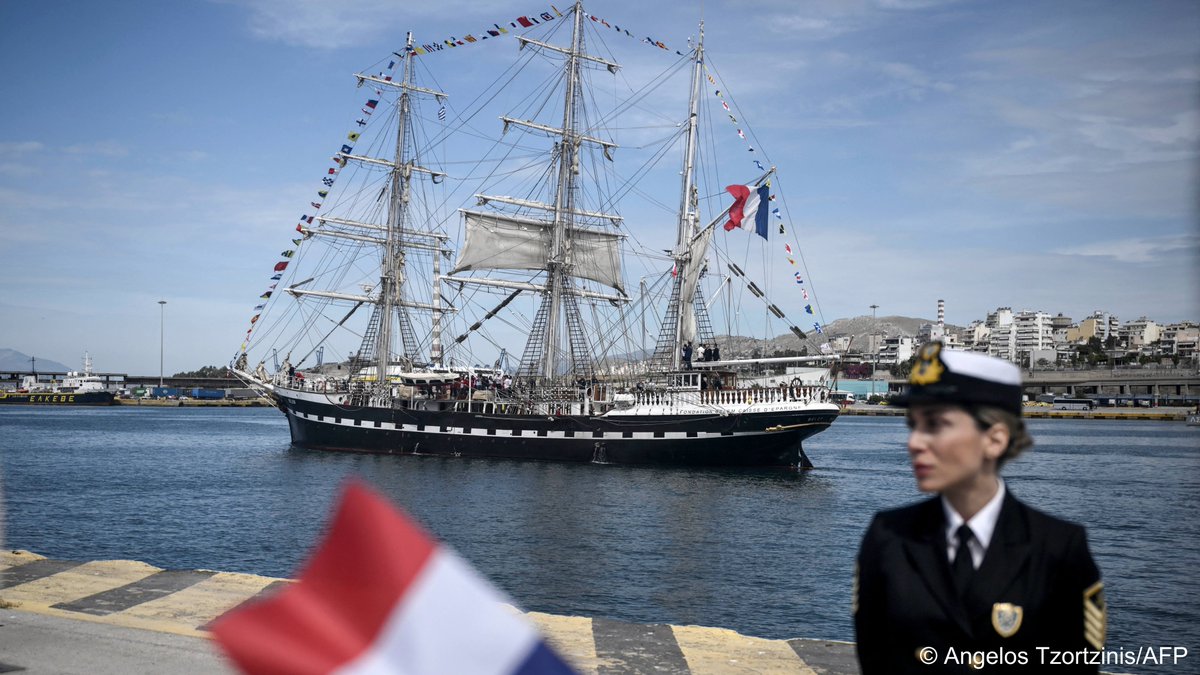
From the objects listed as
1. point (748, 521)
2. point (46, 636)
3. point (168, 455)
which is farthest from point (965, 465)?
point (168, 455)

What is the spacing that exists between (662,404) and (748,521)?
19.0 metres

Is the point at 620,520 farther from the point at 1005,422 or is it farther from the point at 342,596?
the point at 342,596

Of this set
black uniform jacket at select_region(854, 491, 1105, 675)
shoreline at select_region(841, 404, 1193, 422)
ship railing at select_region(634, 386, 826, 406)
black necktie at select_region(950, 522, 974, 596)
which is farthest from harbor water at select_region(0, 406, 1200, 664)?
shoreline at select_region(841, 404, 1193, 422)

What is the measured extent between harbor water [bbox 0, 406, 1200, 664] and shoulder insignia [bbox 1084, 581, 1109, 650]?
9169mm

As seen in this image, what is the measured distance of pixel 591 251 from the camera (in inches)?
2355

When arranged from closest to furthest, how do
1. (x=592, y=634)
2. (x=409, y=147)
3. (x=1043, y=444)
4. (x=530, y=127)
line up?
(x=592, y=634) → (x=530, y=127) → (x=409, y=147) → (x=1043, y=444)

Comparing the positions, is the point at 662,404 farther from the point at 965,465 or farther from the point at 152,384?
the point at 152,384

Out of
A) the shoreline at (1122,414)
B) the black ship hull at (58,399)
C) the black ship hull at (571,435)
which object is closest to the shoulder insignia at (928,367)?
the black ship hull at (571,435)

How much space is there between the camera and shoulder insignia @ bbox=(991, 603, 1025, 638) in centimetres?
238

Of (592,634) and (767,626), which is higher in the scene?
(592,634)

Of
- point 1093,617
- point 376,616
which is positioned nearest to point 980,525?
point 1093,617

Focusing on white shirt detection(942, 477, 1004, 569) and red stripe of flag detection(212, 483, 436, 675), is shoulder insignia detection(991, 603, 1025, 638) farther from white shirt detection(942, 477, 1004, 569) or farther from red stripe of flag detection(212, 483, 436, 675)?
red stripe of flag detection(212, 483, 436, 675)

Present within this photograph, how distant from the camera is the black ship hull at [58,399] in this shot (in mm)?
138000

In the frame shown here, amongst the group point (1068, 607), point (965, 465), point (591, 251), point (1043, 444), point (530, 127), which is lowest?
point (1043, 444)
